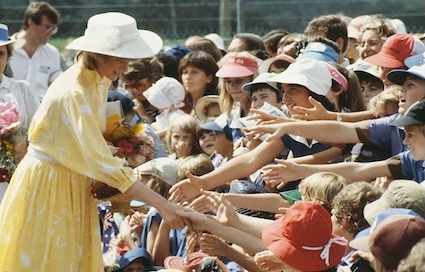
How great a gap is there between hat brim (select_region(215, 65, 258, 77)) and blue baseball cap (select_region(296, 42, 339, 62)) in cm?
51

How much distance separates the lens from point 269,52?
29.0ft

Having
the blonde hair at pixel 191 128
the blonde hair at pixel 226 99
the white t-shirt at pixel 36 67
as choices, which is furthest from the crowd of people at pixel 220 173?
the white t-shirt at pixel 36 67

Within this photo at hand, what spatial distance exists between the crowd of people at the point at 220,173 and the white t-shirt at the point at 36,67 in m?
3.38

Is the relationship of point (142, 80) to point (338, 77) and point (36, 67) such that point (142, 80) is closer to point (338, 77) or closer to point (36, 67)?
point (36, 67)

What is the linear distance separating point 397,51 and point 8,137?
7.75ft

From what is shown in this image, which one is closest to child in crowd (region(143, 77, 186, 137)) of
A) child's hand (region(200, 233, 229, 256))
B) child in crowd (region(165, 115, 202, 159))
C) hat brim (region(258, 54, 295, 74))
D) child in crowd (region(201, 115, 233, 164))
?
child in crowd (region(165, 115, 202, 159))

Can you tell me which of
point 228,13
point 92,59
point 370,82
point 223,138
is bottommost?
point 228,13

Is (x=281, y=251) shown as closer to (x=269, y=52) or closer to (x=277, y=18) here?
(x=269, y=52)

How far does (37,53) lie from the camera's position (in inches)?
402

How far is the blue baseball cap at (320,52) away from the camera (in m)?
6.68

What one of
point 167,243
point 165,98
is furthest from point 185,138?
point 167,243

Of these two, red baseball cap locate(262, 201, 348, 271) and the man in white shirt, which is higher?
red baseball cap locate(262, 201, 348, 271)

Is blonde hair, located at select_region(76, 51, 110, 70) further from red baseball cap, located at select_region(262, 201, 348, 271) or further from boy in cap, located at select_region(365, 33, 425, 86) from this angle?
boy in cap, located at select_region(365, 33, 425, 86)

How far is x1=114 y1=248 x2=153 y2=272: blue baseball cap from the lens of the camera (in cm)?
596
